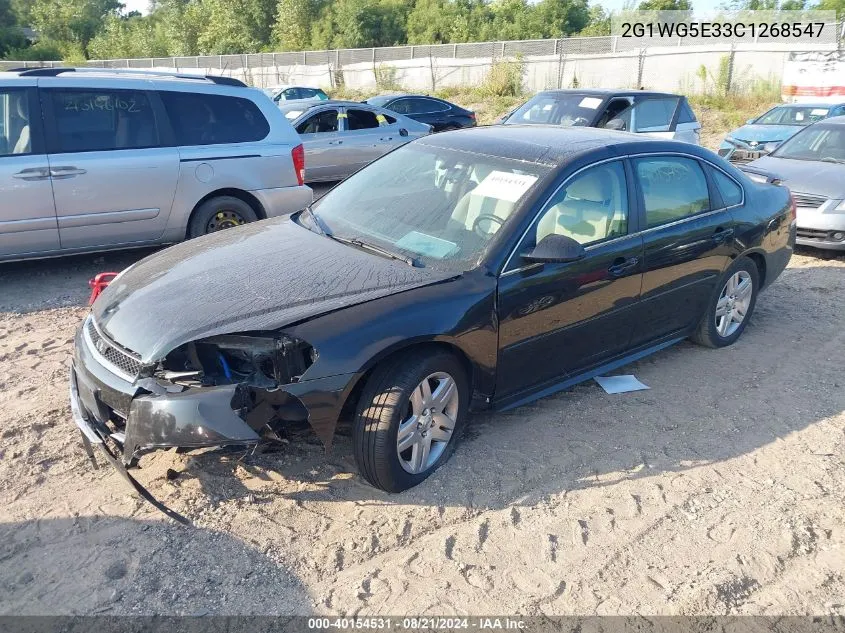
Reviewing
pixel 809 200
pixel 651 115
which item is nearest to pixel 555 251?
pixel 809 200

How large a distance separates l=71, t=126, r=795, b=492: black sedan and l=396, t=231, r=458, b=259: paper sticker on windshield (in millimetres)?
12

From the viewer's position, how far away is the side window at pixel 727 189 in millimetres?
5191

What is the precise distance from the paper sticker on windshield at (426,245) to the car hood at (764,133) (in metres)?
11.7

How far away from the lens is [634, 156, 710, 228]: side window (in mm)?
4574

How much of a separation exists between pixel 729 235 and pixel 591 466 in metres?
2.27

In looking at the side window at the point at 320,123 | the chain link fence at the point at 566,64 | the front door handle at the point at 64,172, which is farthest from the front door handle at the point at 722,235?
the chain link fence at the point at 566,64

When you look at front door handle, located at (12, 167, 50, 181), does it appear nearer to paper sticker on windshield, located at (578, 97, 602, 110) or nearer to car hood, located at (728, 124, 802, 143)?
paper sticker on windshield, located at (578, 97, 602, 110)

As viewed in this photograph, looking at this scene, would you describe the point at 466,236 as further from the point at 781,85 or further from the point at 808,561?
the point at 781,85

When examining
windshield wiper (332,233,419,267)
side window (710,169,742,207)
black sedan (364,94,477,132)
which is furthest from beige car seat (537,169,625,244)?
black sedan (364,94,477,132)

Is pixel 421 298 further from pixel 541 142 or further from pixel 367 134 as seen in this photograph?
pixel 367 134

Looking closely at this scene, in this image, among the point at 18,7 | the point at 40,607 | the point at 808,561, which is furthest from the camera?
the point at 18,7

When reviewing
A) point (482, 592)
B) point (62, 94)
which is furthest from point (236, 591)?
point (62, 94)

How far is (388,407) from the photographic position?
3.36m

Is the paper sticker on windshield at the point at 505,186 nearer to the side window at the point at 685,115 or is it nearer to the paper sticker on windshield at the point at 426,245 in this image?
the paper sticker on windshield at the point at 426,245
